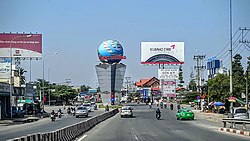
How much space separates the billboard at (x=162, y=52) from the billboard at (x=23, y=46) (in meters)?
17.2

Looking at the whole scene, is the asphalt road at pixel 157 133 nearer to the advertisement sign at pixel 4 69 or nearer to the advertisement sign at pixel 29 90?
the advertisement sign at pixel 4 69

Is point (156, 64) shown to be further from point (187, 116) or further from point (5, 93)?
point (5, 93)

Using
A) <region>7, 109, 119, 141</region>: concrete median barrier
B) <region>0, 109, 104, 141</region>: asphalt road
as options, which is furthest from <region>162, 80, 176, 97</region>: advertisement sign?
<region>7, 109, 119, 141</region>: concrete median barrier

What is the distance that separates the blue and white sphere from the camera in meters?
114

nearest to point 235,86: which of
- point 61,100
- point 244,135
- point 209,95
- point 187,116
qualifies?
point 209,95

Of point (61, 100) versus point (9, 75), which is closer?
point (9, 75)

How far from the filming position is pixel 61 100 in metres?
146

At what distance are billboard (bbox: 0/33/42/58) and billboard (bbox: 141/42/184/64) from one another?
17.2m

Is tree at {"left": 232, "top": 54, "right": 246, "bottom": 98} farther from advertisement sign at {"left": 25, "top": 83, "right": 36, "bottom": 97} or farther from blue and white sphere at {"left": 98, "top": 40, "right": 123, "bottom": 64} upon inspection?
advertisement sign at {"left": 25, "top": 83, "right": 36, "bottom": 97}

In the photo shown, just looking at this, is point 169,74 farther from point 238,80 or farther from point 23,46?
point 23,46

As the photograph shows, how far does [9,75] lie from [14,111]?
844 cm

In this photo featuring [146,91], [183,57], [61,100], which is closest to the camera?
[183,57]

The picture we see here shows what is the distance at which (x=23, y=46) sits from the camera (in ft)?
211

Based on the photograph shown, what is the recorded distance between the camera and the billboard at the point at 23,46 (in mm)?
64250
